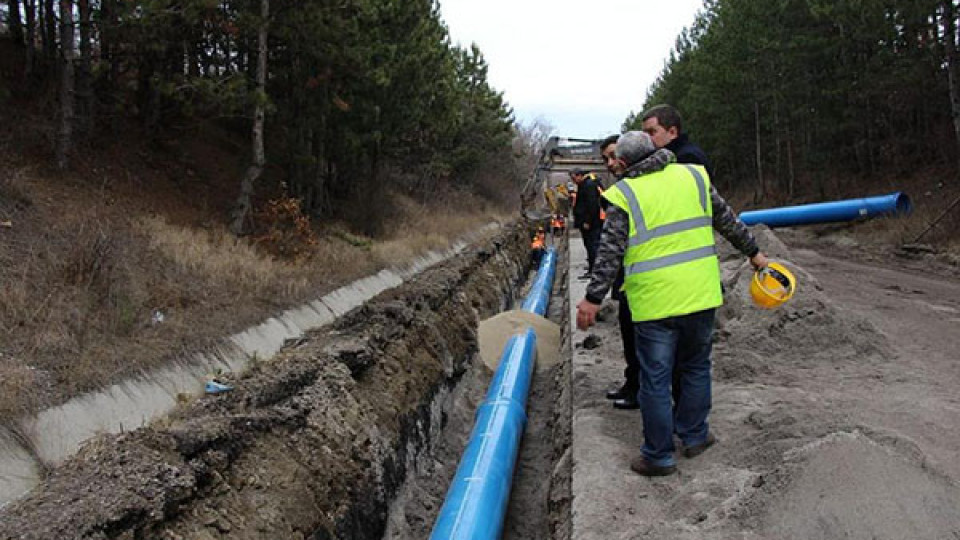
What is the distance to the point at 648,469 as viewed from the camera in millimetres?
3791

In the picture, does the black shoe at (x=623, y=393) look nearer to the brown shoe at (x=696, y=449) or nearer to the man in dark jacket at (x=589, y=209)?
the brown shoe at (x=696, y=449)

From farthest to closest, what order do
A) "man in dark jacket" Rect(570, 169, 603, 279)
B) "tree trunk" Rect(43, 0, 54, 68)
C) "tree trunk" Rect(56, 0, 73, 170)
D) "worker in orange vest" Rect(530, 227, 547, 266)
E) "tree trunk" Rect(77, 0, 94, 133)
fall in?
"worker in orange vest" Rect(530, 227, 547, 266)
"tree trunk" Rect(43, 0, 54, 68)
"tree trunk" Rect(77, 0, 94, 133)
"tree trunk" Rect(56, 0, 73, 170)
"man in dark jacket" Rect(570, 169, 603, 279)

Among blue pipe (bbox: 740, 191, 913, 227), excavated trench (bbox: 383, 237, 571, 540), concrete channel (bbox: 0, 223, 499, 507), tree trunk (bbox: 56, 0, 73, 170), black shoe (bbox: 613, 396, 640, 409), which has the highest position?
tree trunk (bbox: 56, 0, 73, 170)

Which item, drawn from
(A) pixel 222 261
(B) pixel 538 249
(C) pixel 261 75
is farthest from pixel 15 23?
(B) pixel 538 249

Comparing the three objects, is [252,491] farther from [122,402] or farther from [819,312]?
[819,312]

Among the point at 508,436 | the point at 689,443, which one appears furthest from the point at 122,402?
the point at 689,443

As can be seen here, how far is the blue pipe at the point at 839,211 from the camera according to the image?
1688 cm

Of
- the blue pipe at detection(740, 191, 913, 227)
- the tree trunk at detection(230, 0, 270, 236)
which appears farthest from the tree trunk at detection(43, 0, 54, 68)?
the blue pipe at detection(740, 191, 913, 227)

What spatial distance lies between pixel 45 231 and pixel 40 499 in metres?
6.50

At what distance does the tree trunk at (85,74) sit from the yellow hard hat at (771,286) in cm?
1054

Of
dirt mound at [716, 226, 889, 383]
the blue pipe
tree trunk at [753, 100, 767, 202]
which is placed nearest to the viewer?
dirt mound at [716, 226, 889, 383]

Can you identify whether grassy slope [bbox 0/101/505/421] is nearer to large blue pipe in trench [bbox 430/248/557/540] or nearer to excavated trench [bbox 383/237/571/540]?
excavated trench [bbox 383/237/571/540]

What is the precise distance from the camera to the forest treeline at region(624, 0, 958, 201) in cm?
1703

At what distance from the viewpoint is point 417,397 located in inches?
254
